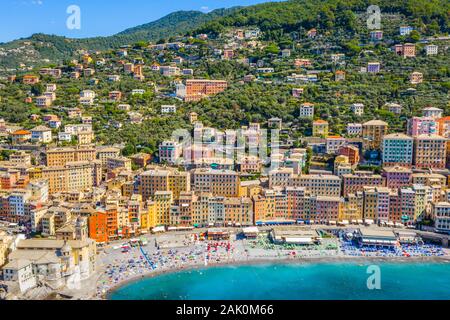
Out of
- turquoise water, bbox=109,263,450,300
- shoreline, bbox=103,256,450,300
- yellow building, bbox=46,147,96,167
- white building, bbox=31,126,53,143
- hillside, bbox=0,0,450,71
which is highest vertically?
hillside, bbox=0,0,450,71

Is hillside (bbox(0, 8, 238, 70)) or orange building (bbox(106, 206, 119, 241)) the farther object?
hillside (bbox(0, 8, 238, 70))

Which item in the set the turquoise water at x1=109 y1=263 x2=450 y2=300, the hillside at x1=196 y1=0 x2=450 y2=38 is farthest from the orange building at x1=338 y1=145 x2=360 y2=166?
the hillside at x1=196 y1=0 x2=450 y2=38

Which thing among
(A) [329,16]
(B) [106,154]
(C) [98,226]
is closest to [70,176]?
(B) [106,154]

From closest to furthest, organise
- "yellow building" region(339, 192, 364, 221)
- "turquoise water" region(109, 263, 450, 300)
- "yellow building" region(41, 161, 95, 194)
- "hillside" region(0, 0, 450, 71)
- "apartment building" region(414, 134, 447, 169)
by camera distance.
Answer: "turquoise water" region(109, 263, 450, 300)
"yellow building" region(339, 192, 364, 221)
"yellow building" region(41, 161, 95, 194)
"apartment building" region(414, 134, 447, 169)
"hillside" region(0, 0, 450, 71)

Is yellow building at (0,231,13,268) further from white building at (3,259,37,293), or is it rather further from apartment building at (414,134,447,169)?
apartment building at (414,134,447,169)

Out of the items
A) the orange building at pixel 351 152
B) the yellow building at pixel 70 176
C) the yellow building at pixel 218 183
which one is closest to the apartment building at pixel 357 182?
the orange building at pixel 351 152

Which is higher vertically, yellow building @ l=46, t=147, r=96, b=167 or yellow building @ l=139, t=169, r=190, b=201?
yellow building @ l=46, t=147, r=96, b=167

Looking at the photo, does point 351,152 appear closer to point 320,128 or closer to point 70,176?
point 320,128
